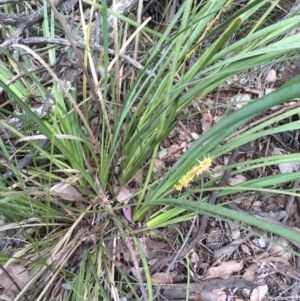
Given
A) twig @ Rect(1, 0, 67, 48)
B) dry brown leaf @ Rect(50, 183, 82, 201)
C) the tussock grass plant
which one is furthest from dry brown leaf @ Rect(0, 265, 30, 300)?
twig @ Rect(1, 0, 67, 48)

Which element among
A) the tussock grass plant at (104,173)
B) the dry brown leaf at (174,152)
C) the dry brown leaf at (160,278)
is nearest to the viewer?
the tussock grass plant at (104,173)

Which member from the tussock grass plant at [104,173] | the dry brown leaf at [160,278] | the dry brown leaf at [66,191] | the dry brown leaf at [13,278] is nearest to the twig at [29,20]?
the tussock grass plant at [104,173]

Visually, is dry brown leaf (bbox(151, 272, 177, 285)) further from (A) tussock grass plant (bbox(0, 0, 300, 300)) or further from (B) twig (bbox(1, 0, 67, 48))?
(B) twig (bbox(1, 0, 67, 48))

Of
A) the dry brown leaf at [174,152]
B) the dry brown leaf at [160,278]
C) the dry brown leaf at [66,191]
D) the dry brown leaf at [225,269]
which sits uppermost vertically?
the dry brown leaf at [66,191]

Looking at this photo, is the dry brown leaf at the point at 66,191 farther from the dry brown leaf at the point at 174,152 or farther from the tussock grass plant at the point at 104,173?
the dry brown leaf at the point at 174,152

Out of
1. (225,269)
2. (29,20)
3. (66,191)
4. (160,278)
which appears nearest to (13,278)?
(66,191)

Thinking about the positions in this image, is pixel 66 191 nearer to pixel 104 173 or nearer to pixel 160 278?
pixel 104 173

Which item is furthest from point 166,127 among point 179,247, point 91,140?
point 179,247
